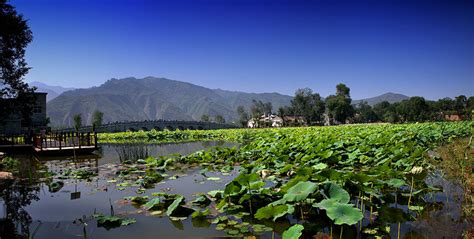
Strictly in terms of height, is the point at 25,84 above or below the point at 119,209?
above

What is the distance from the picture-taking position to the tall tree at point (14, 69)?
61.6 feet

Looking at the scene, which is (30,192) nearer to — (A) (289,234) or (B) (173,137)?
(A) (289,234)

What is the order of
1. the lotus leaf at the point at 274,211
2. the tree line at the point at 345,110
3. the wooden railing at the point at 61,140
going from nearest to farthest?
the lotus leaf at the point at 274,211 → the wooden railing at the point at 61,140 → the tree line at the point at 345,110

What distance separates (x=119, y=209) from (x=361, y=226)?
12.1 feet

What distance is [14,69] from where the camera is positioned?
66.9 feet

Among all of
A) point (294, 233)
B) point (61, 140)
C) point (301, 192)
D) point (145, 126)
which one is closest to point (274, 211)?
point (301, 192)

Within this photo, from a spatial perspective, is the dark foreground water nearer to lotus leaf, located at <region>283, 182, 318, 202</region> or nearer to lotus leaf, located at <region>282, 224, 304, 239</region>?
lotus leaf, located at <region>283, 182, 318, 202</region>

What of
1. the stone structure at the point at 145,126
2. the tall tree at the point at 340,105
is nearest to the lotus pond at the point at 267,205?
the stone structure at the point at 145,126

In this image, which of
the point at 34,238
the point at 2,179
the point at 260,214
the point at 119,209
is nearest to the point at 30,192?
the point at 2,179

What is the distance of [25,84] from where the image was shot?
2080cm

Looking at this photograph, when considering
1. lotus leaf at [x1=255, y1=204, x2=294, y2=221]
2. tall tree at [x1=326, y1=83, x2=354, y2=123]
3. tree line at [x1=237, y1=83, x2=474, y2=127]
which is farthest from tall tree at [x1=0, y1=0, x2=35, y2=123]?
tall tree at [x1=326, y1=83, x2=354, y2=123]

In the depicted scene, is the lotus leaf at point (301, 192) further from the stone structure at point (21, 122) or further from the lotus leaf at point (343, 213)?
the stone structure at point (21, 122)

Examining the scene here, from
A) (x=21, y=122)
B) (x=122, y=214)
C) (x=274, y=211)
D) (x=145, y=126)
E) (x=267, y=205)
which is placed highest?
(x=21, y=122)

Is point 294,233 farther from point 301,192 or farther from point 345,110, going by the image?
point 345,110
